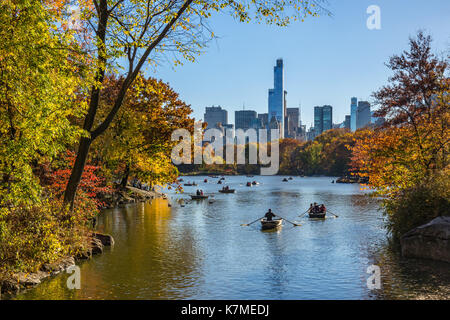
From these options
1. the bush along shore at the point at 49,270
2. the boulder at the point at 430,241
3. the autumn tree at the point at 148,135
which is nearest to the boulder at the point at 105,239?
the bush along shore at the point at 49,270

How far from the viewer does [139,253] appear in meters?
23.0

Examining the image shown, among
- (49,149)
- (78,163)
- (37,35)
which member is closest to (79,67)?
(37,35)

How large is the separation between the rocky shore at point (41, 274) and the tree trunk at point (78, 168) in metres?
2.74

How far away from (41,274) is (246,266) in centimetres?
928

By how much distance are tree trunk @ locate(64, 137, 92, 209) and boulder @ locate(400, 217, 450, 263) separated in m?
16.6

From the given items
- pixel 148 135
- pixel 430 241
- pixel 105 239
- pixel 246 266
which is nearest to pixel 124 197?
pixel 148 135

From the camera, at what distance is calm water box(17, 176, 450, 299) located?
15969 millimetres

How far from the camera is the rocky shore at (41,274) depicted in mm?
15180

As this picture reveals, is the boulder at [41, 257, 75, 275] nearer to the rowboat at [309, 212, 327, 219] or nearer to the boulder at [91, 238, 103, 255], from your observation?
the boulder at [91, 238, 103, 255]

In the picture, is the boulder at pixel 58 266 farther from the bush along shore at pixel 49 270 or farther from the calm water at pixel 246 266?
the calm water at pixel 246 266

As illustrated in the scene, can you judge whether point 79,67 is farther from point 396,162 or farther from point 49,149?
point 396,162

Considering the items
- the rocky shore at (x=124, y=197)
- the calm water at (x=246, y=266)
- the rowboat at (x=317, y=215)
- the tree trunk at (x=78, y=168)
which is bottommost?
the calm water at (x=246, y=266)

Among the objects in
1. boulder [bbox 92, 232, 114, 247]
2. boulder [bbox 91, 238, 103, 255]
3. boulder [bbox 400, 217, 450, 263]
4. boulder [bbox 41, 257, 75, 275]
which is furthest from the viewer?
boulder [bbox 92, 232, 114, 247]

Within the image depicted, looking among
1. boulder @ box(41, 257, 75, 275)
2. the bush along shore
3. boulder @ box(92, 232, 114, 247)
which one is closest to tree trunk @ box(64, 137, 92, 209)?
boulder @ box(41, 257, 75, 275)
